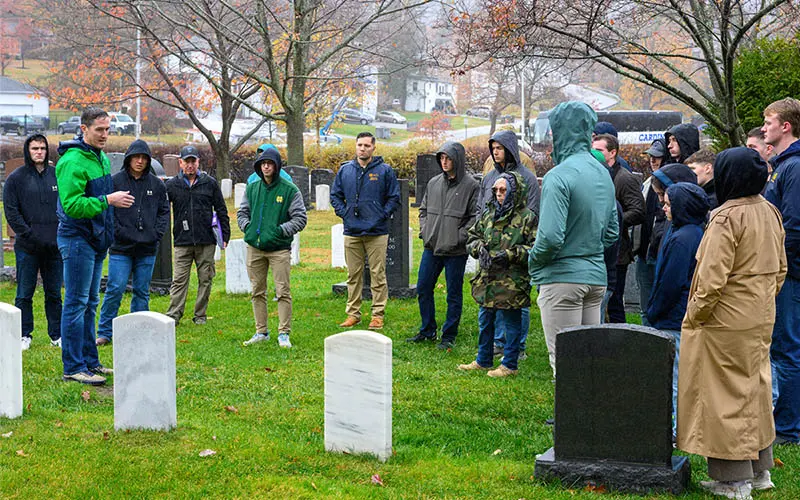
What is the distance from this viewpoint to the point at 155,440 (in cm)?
650

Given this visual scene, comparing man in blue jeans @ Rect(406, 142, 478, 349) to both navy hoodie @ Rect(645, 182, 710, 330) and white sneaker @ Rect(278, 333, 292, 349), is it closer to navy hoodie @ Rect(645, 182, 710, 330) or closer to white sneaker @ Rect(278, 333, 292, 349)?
white sneaker @ Rect(278, 333, 292, 349)

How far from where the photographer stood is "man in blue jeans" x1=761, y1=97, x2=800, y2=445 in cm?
642

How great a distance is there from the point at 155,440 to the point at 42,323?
5.86 m

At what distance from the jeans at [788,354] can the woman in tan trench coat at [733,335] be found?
1.17 m

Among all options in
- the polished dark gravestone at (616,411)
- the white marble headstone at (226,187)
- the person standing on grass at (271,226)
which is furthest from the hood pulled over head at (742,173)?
the white marble headstone at (226,187)

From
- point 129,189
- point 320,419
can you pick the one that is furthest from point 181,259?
point 320,419

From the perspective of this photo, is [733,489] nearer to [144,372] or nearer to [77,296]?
[144,372]

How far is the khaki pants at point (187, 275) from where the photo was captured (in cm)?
1132

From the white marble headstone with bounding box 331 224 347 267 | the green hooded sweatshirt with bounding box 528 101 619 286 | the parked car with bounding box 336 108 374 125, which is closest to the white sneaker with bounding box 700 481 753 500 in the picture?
the green hooded sweatshirt with bounding box 528 101 619 286

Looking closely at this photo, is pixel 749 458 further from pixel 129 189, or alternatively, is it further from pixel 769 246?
pixel 129 189

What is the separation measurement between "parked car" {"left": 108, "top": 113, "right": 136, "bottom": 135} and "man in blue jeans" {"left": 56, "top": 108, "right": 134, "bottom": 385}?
52330 millimetres

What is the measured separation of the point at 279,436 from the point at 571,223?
2.63 m

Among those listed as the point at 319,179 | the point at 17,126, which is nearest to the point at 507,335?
the point at 319,179

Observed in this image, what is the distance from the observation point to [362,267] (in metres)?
11.2
